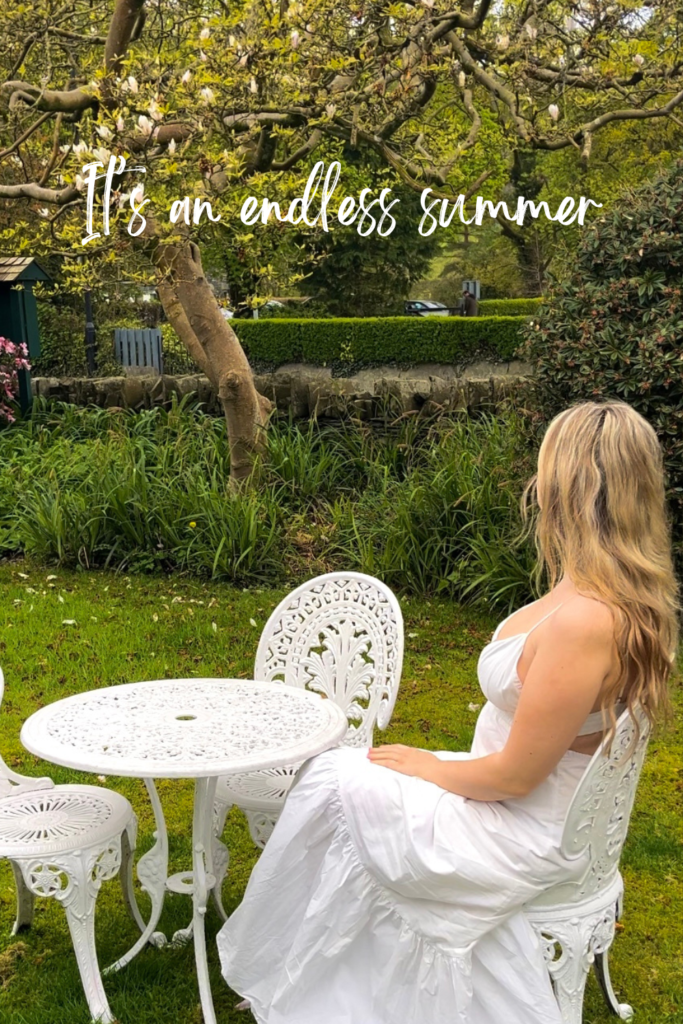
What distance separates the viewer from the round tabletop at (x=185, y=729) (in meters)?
2.37

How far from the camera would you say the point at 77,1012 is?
2652 millimetres

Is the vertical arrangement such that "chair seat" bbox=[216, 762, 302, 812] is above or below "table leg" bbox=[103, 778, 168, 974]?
above

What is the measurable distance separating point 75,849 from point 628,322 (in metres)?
3.86

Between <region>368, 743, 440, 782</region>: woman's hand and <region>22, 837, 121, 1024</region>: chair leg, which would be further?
<region>22, 837, 121, 1024</region>: chair leg

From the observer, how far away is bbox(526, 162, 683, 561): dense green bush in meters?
4.95

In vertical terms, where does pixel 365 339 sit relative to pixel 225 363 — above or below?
below

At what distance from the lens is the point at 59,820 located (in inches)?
106

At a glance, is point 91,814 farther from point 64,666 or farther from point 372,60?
point 372,60

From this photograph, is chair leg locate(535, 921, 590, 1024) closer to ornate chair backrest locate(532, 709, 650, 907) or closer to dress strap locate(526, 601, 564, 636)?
ornate chair backrest locate(532, 709, 650, 907)

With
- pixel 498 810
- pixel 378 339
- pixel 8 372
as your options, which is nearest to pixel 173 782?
pixel 498 810

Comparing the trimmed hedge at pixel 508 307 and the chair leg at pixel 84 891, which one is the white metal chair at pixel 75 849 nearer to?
the chair leg at pixel 84 891

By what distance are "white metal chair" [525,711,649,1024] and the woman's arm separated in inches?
3.9

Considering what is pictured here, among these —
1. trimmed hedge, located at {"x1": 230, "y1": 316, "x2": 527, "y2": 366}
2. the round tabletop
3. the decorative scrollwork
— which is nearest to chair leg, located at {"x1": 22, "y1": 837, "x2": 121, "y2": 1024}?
the round tabletop

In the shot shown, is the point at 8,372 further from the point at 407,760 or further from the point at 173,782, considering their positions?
the point at 407,760
